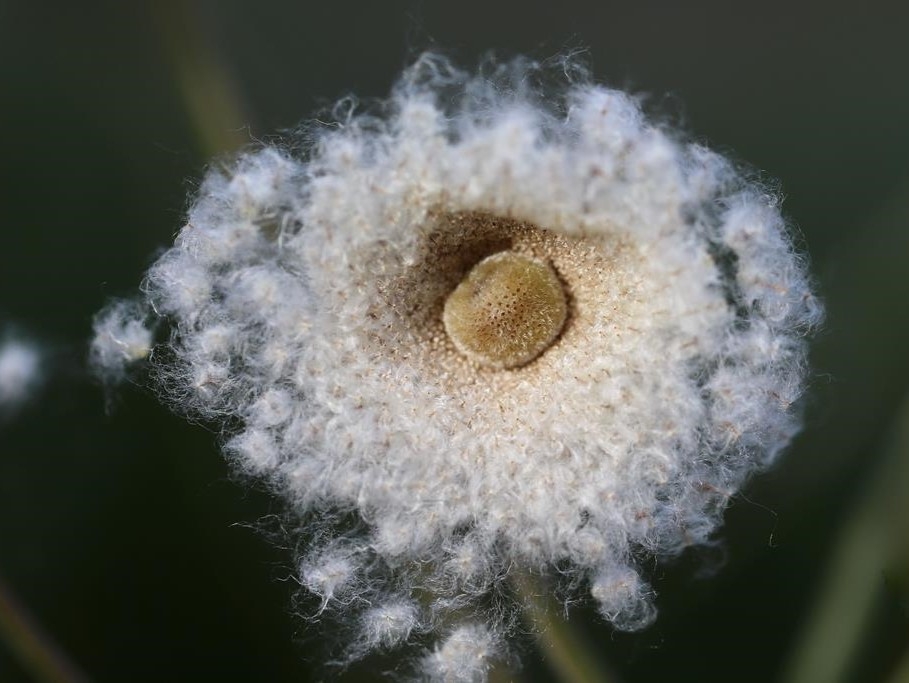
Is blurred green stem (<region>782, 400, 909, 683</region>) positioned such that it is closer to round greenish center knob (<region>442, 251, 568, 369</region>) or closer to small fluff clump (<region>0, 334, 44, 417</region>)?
round greenish center knob (<region>442, 251, 568, 369</region>)

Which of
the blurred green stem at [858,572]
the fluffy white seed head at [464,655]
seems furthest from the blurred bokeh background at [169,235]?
the fluffy white seed head at [464,655]

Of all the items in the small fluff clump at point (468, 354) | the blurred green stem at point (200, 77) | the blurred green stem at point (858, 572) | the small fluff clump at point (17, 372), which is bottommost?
the blurred green stem at point (858, 572)

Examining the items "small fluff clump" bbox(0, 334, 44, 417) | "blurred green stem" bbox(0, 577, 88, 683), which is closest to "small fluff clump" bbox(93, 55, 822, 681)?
"small fluff clump" bbox(0, 334, 44, 417)

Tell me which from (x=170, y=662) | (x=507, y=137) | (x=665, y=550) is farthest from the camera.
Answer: (x=170, y=662)

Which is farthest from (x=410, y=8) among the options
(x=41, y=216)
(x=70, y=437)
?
(x=70, y=437)

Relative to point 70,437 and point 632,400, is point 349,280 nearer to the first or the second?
point 632,400

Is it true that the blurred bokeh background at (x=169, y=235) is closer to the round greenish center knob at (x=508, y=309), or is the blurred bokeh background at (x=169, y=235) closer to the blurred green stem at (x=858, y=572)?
the blurred green stem at (x=858, y=572)

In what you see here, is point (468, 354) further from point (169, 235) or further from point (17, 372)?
point (17, 372)
